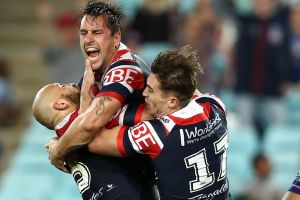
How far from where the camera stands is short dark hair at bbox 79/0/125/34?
5.34m

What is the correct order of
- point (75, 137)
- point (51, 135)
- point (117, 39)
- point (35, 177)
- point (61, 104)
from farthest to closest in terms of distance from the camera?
point (51, 135) → point (35, 177) → point (117, 39) → point (61, 104) → point (75, 137)

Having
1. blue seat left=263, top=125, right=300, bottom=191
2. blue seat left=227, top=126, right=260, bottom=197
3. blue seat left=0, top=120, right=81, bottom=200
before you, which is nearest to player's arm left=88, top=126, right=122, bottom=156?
blue seat left=227, top=126, right=260, bottom=197

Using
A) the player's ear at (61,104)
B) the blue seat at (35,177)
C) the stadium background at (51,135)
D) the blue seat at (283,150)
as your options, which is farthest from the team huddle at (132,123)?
the blue seat at (283,150)

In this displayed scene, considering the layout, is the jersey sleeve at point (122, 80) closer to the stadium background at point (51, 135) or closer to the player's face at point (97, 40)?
the player's face at point (97, 40)

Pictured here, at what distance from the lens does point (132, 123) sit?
5.18m

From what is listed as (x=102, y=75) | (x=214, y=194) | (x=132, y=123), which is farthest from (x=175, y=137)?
(x=102, y=75)

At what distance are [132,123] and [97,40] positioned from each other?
1.73 ft

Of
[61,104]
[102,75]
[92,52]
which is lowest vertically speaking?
[61,104]

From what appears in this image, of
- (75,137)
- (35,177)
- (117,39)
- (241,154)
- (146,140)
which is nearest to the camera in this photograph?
(146,140)

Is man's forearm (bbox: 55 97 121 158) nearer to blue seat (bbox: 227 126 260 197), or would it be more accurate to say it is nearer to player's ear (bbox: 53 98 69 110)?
player's ear (bbox: 53 98 69 110)

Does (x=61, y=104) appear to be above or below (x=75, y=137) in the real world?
above

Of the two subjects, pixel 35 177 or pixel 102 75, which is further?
pixel 35 177

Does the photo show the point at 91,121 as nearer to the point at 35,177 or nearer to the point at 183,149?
the point at 183,149

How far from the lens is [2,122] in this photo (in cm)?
1237
